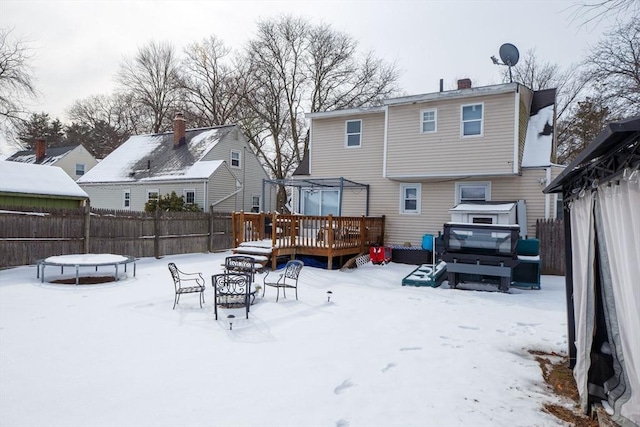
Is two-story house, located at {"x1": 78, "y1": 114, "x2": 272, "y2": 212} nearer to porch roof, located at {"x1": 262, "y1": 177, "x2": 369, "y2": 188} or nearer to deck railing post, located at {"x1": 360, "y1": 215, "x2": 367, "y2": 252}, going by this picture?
porch roof, located at {"x1": 262, "y1": 177, "x2": 369, "y2": 188}

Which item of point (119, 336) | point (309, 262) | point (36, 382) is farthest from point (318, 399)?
point (309, 262)

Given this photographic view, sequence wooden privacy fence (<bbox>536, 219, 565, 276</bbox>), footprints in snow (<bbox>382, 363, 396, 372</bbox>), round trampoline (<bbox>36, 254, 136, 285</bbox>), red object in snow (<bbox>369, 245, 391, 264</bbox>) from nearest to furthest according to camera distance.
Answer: footprints in snow (<bbox>382, 363, 396, 372</bbox>) < round trampoline (<bbox>36, 254, 136, 285</bbox>) < wooden privacy fence (<bbox>536, 219, 565, 276</bbox>) < red object in snow (<bbox>369, 245, 391, 264</bbox>)

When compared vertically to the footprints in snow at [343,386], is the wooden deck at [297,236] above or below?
above

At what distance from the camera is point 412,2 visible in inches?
287

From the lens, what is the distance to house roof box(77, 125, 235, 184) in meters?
22.0

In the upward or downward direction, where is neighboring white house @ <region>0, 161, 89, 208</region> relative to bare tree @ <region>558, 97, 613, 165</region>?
downward

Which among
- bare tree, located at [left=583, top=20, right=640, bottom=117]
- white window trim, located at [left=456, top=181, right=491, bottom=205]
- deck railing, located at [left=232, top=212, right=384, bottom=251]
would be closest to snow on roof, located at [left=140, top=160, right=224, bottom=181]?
deck railing, located at [left=232, top=212, right=384, bottom=251]

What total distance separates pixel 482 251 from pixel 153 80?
33.1 meters

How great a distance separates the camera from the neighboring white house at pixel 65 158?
1254 inches

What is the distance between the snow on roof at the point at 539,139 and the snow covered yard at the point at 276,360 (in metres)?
5.89

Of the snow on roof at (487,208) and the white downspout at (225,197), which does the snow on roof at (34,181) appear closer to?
the white downspout at (225,197)

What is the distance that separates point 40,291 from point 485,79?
30446 millimetres

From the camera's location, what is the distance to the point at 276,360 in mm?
4668

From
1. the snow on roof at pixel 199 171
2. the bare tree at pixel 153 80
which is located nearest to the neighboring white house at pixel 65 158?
the bare tree at pixel 153 80
